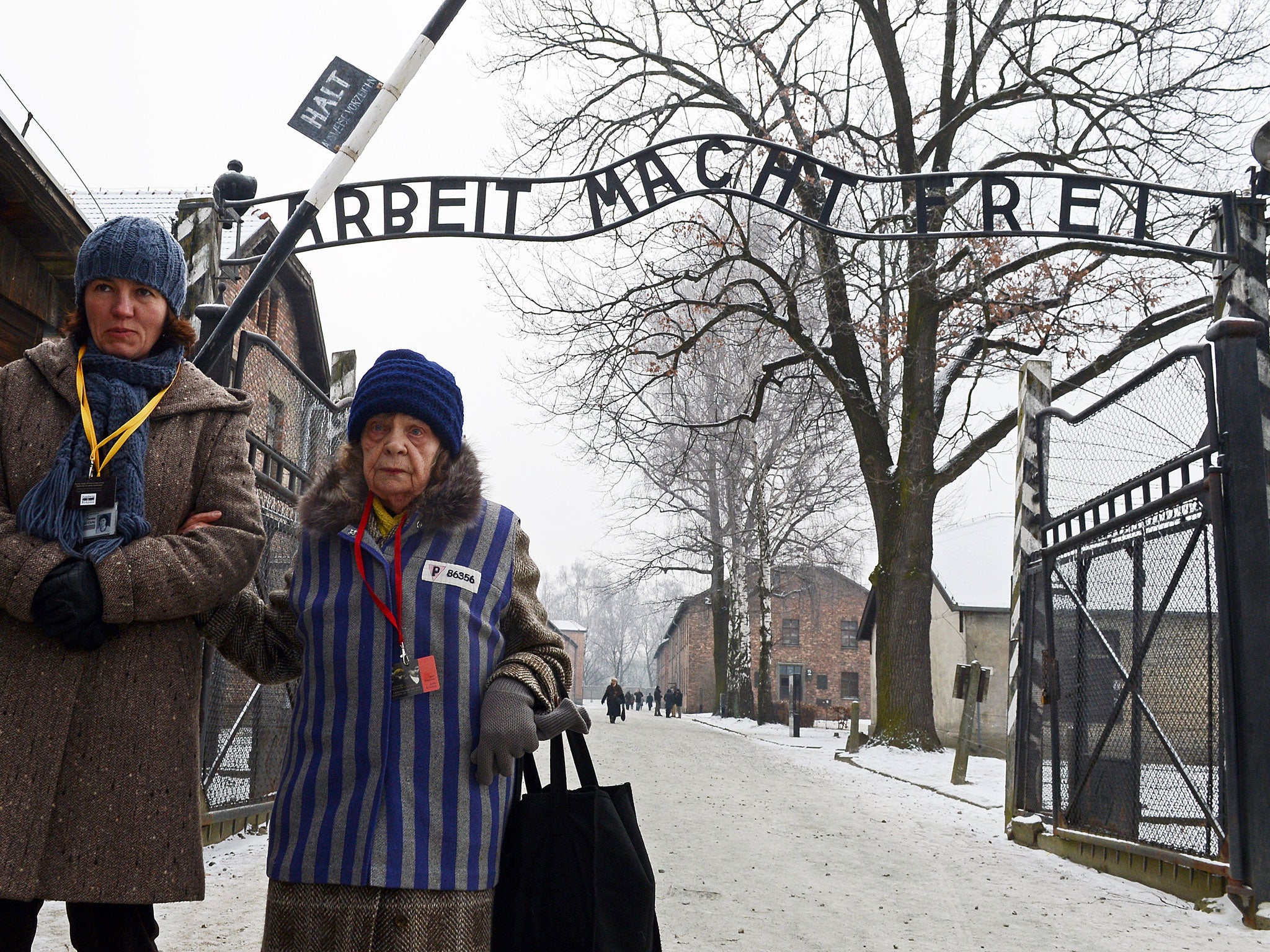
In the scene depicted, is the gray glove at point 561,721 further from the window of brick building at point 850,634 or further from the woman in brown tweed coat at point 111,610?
the window of brick building at point 850,634

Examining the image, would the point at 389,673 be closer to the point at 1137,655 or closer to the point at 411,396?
the point at 411,396

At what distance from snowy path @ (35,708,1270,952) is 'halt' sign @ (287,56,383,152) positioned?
3126 millimetres

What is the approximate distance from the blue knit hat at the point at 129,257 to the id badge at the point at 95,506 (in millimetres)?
465

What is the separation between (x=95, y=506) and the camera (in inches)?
88.7

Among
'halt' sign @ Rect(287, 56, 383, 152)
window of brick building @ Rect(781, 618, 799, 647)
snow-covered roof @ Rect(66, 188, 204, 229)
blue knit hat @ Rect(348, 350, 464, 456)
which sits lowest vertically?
blue knit hat @ Rect(348, 350, 464, 456)

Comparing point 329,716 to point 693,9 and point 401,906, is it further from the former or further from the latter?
point 693,9

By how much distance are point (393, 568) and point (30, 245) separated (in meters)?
7.01

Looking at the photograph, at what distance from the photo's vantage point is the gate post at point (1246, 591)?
482 centimetres

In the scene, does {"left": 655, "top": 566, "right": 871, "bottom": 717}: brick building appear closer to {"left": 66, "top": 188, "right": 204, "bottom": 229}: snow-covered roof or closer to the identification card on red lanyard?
{"left": 66, "top": 188, "right": 204, "bottom": 229}: snow-covered roof

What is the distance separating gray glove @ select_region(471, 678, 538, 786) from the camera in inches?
86.5

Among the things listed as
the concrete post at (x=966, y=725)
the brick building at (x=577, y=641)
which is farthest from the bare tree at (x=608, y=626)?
the concrete post at (x=966, y=725)

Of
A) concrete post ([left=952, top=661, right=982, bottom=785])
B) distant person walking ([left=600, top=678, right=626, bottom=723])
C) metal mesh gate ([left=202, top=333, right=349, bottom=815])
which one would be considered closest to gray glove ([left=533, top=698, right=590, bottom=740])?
metal mesh gate ([left=202, top=333, right=349, bottom=815])

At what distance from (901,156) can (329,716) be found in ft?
54.7

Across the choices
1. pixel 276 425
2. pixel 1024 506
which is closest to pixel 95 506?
pixel 276 425
